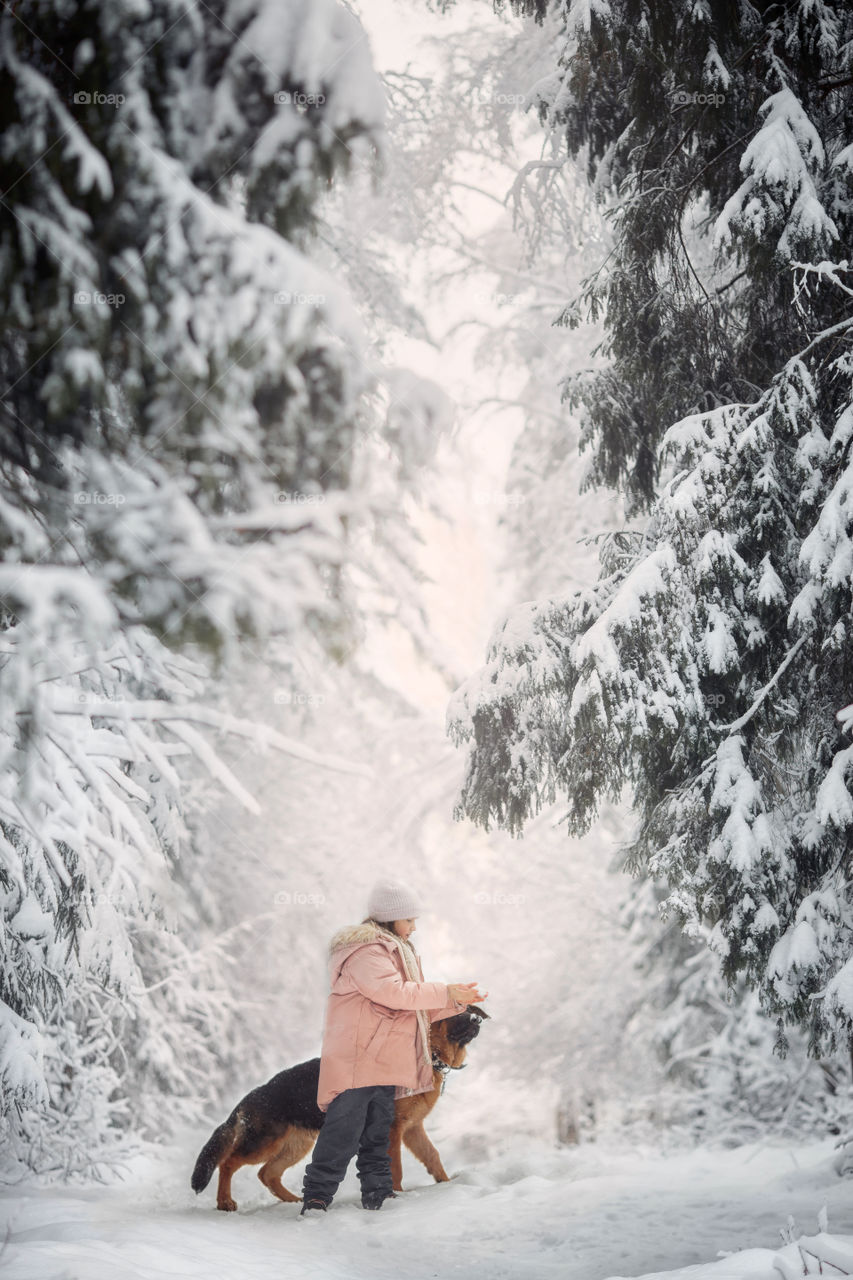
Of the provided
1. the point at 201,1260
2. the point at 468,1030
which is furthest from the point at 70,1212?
the point at 468,1030

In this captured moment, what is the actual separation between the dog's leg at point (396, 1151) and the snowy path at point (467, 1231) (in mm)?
105

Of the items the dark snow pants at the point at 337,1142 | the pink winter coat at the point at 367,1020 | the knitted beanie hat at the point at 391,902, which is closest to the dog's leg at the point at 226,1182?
the dark snow pants at the point at 337,1142

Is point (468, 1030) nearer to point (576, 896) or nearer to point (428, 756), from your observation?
point (428, 756)

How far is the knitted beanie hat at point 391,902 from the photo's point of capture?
453 cm

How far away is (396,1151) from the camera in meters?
4.71

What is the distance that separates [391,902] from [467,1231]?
137 centimetres

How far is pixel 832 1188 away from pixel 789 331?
411cm

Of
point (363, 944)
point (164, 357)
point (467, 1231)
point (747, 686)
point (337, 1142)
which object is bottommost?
point (467, 1231)

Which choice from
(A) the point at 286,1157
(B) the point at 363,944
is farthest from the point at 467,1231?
(B) the point at 363,944

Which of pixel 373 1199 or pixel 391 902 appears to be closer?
pixel 373 1199


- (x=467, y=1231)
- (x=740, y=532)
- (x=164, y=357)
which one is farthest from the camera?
(x=740, y=532)

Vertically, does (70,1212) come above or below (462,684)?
below

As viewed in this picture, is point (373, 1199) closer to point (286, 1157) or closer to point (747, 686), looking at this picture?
point (286, 1157)

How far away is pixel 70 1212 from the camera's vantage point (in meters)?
4.28
